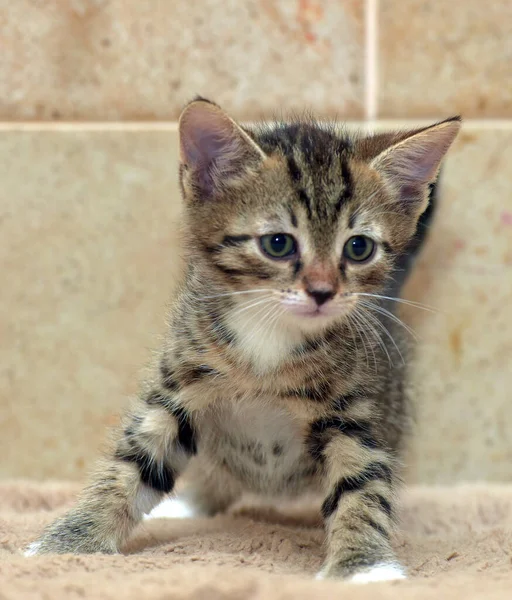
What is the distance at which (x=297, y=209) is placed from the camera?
1.11m

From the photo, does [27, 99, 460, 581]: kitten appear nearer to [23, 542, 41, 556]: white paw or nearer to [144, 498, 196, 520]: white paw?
[23, 542, 41, 556]: white paw

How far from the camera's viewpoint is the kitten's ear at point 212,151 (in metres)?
1.10

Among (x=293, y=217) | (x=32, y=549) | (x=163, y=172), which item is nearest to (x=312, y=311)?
(x=293, y=217)

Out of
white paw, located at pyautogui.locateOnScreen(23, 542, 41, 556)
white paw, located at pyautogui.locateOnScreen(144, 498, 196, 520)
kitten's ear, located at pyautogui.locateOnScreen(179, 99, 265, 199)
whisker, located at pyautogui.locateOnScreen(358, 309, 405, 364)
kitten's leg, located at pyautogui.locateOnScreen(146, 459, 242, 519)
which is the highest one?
kitten's ear, located at pyautogui.locateOnScreen(179, 99, 265, 199)

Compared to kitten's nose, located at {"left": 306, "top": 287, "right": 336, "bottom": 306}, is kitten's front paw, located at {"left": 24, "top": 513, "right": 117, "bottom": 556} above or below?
below

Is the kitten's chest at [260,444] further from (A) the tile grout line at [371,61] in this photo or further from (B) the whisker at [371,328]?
(A) the tile grout line at [371,61]

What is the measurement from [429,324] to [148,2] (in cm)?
93

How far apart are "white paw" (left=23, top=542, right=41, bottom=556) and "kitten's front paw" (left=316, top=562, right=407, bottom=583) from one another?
40 centimetres

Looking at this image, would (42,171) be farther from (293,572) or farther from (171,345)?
(293,572)

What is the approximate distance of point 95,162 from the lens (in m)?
1.71

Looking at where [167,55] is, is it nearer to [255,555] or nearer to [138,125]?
[138,125]

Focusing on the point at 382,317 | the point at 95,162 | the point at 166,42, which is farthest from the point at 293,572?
the point at 166,42

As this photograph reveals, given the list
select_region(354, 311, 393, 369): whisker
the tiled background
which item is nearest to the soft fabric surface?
the tiled background

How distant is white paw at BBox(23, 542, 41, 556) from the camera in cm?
109
